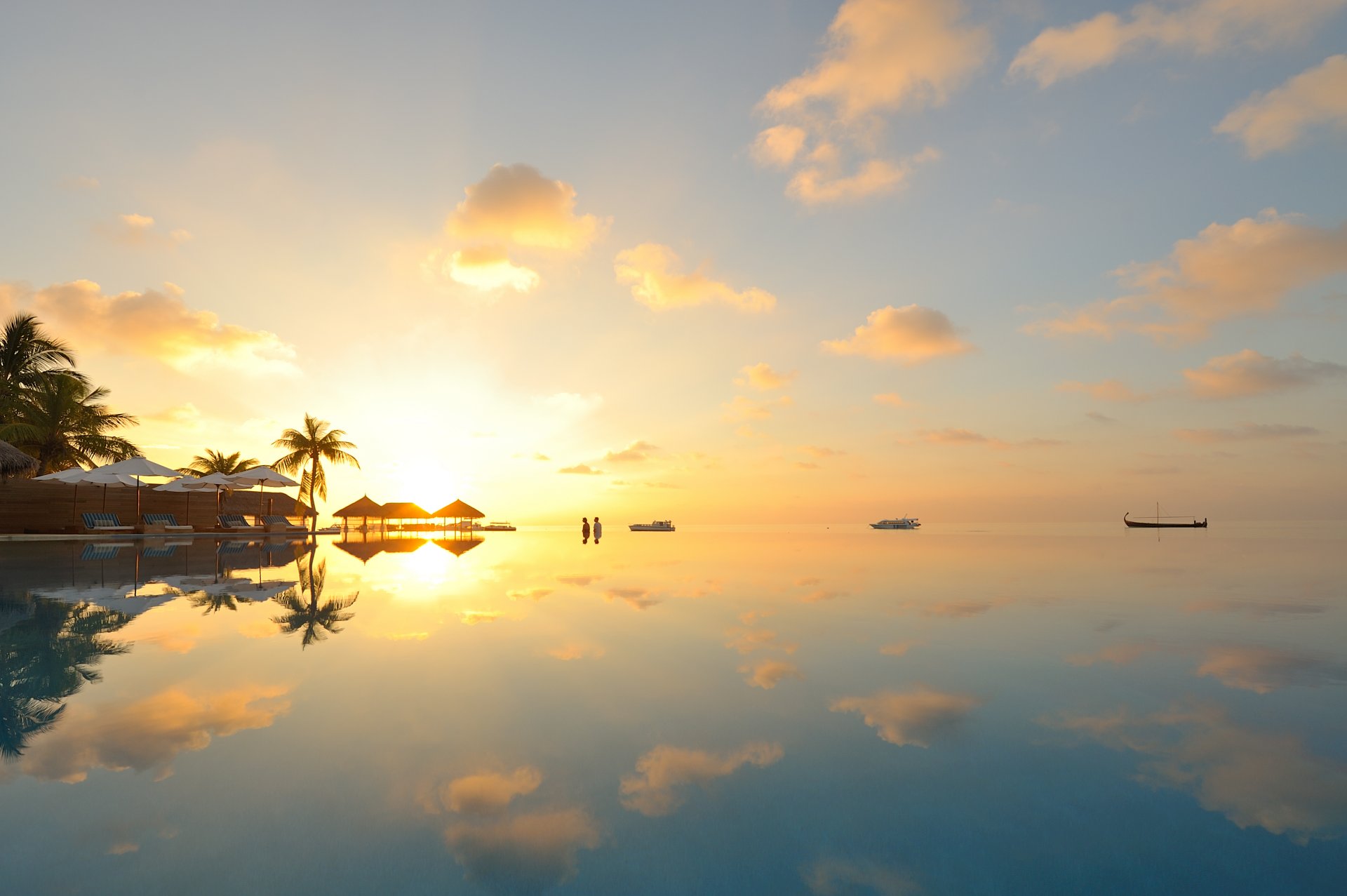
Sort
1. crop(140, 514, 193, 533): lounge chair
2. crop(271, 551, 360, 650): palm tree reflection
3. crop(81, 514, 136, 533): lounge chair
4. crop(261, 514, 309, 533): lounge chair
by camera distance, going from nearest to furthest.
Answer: crop(271, 551, 360, 650): palm tree reflection < crop(81, 514, 136, 533): lounge chair < crop(140, 514, 193, 533): lounge chair < crop(261, 514, 309, 533): lounge chair

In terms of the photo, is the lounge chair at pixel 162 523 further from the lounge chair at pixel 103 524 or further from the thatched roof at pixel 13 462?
the thatched roof at pixel 13 462

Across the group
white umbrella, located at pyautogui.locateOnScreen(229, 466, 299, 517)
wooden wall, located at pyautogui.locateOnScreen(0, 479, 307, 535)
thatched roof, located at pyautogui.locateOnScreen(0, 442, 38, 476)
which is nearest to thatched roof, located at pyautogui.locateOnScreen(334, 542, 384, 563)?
white umbrella, located at pyautogui.locateOnScreen(229, 466, 299, 517)

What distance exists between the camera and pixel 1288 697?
219 inches

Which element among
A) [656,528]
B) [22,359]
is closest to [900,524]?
[656,528]

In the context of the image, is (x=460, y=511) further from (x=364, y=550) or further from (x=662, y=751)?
(x=662, y=751)

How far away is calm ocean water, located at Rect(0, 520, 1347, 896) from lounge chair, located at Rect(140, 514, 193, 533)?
24.1 m

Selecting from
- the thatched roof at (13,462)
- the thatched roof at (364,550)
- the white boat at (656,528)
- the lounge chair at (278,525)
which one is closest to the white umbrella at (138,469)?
the thatched roof at (13,462)

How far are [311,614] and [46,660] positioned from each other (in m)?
3.07

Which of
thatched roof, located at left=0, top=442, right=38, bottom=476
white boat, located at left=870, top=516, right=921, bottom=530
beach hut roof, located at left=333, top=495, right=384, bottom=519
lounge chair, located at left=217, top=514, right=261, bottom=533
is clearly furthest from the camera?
white boat, located at left=870, top=516, right=921, bottom=530

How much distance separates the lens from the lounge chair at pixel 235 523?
33.2m

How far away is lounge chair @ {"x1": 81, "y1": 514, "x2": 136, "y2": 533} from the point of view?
28016mm

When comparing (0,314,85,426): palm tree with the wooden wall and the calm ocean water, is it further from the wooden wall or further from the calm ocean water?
the calm ocean water

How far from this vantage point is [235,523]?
1337 inches

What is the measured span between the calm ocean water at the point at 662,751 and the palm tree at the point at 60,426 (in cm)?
2834
